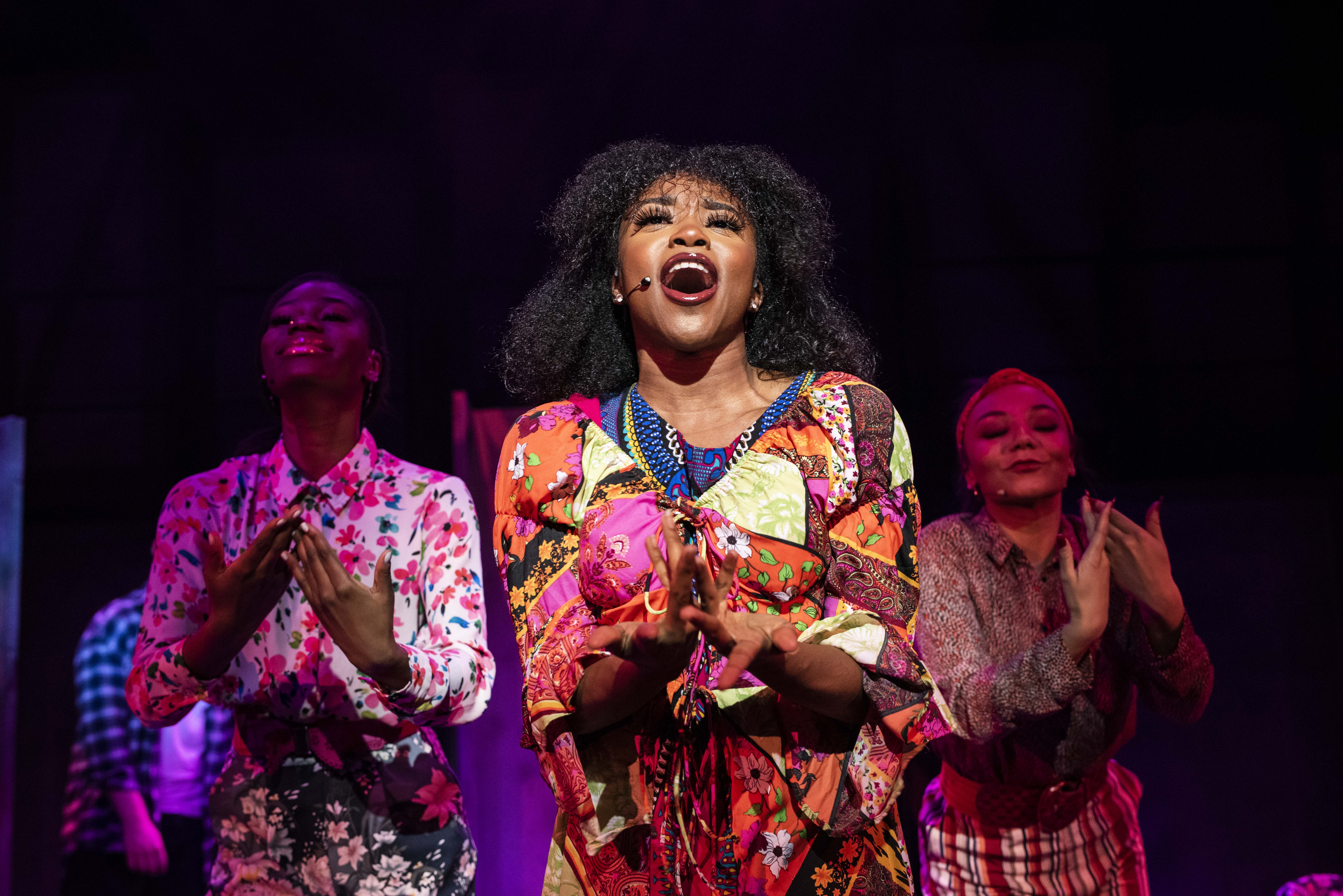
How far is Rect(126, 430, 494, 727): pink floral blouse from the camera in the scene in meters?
2.27

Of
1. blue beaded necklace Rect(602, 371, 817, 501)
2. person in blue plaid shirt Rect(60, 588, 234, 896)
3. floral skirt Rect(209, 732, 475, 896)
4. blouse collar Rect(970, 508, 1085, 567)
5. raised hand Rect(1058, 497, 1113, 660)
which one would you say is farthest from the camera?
person in blue plaid shirt Rect(60, 588, 234, 896)

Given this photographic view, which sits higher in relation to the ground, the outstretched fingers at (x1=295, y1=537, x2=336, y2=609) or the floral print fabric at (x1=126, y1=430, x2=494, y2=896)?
the outstretched fingers at (x1=295, y1=537, x2=336, y2=609)

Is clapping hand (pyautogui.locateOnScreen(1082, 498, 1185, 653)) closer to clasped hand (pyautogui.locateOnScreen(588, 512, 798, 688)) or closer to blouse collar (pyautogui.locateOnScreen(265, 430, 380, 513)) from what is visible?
clasped hand (pyautogui.locateOnScreen(588, 512, 798, 688))

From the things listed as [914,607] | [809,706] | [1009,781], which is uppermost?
[914,607]

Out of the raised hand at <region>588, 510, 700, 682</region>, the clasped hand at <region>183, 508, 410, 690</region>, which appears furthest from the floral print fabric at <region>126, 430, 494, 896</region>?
the raised hand at <region>588, 510, 700, 682</region>

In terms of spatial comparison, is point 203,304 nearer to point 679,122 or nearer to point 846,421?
point 679,122

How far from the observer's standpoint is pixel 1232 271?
357cm

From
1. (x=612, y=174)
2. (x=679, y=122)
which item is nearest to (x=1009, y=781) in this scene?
(x=612, y=174)

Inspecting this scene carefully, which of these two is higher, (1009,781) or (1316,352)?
(1316,352)

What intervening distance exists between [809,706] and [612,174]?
102 centimetres

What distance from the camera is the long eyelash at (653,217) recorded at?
180 cm

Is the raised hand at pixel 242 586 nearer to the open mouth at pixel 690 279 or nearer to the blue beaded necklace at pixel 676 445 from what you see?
the blue beaded necklace at pixel 676 445

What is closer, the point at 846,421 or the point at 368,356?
the point at 846,421

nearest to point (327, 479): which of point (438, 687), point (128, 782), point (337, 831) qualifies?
point (438, 687)
